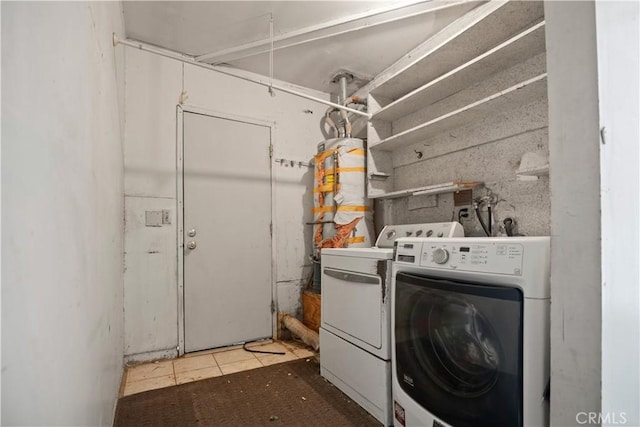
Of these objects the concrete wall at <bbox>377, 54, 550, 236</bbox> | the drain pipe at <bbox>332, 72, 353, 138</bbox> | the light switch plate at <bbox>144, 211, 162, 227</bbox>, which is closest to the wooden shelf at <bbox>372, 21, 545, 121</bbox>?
the concrete wall at <bbox>377, 54, 550, 236</bbox>

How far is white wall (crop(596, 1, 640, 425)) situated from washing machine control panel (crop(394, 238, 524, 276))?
365 millimetres

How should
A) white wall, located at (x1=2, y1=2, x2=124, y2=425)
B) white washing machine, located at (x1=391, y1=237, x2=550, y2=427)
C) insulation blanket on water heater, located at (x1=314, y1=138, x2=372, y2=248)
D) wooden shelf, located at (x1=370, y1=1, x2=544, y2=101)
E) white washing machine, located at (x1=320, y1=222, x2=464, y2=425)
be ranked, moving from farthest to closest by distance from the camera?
insulation blanket on water heater, located at (x1=314, y1=138, x2=372, y2=248) → wooden shelf, located at (x1=370, y1=1, x2=544, y2=101) → white washing machine, located at (x1=320, y1=222, x2=464, y2=425) → white washing machine, located at (x1=391, y1=237, x2=550, y2=427) → white wall, located at (x1=2, y1=2, x2=124, y2=425)

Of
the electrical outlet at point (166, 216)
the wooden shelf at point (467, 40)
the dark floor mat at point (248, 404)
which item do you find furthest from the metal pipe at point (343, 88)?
the dark floor mat at point (248, 404)

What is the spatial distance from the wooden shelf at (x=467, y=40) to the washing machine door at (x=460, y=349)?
1570 mm

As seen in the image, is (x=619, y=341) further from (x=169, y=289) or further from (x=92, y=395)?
(x=169, y=289)

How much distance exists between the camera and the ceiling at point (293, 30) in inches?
82.6

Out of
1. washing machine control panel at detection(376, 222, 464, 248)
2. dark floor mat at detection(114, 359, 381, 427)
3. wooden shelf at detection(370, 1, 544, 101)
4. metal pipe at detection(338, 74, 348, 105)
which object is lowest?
dark floor mat at detection(114, 359, 381, 427)

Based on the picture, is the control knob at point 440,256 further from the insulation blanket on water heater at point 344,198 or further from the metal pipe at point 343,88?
the metal pipe at point 343,88

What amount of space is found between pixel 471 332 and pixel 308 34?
2374 mm

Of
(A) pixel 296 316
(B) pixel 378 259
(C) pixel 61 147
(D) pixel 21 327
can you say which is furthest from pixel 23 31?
(A) pixel 296 316

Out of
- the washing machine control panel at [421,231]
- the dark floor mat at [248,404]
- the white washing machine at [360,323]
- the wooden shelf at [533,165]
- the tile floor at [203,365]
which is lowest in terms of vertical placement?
the tile floor at [203,365]

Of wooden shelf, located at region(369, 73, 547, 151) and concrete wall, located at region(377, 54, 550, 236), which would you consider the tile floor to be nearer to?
concrete wall, located at region(377, 54, 550, 236)

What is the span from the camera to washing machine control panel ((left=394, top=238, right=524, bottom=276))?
1.01 m

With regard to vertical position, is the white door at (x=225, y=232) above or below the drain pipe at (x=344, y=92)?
below
